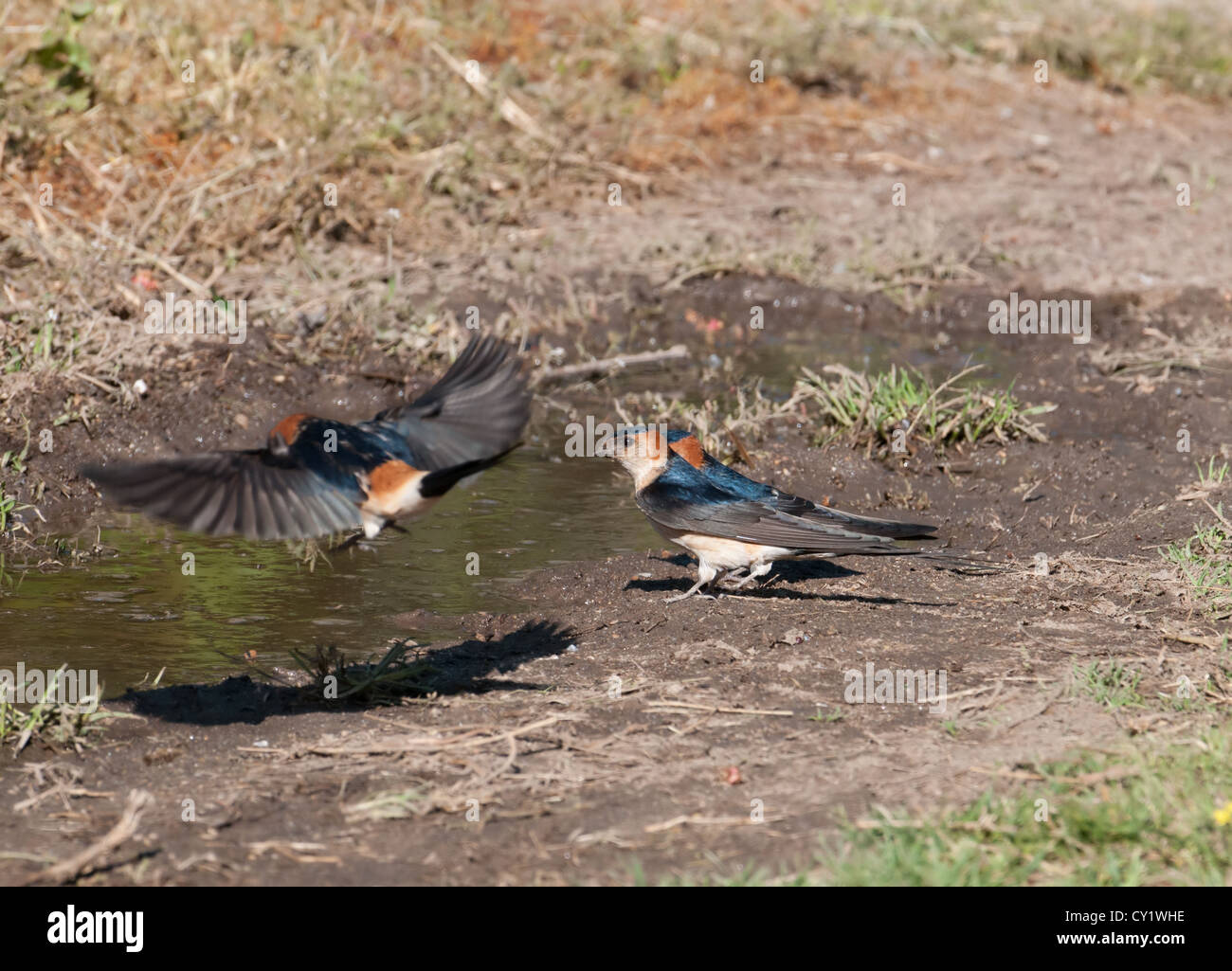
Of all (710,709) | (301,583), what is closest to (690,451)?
(710,709)

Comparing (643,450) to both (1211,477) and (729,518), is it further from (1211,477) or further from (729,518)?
(1211,477)

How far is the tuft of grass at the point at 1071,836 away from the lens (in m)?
3.51

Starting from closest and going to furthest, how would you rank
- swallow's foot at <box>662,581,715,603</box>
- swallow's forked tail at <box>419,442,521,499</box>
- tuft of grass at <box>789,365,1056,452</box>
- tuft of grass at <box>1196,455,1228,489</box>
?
swallow's forked tail at <box>419,442,521,499</box> → swallow's foot at <box>662,581,715,603</box> → tuft of grass at <box>1196,455,1228,489</box> → tuft of grass at <box>789,365,1056,452</box>

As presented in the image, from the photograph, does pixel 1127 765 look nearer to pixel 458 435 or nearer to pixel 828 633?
pixel 828 633

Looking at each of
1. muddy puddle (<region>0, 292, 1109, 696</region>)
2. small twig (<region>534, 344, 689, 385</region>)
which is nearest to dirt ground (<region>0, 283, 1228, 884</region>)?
muddy puddle (<region>0, 292, 1109, 696</region>)

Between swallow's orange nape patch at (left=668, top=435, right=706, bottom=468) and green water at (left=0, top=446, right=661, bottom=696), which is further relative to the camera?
swallow's orange nape patch at (left=668, top=435, right=706, bottom=468)

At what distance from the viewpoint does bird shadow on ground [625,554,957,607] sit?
19.5ft

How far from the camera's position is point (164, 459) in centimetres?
396

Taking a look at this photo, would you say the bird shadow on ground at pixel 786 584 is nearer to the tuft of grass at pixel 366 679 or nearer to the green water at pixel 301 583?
the green water at pixel 301 583

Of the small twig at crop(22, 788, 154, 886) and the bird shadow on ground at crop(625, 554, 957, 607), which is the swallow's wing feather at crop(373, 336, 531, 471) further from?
the small twig at crop(22, 788, 154, 886)

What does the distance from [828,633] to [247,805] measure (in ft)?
7.62

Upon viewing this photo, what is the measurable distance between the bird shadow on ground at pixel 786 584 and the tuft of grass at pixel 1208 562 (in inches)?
36.7

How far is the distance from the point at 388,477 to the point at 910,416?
3546 mm

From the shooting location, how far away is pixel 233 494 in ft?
13.4
